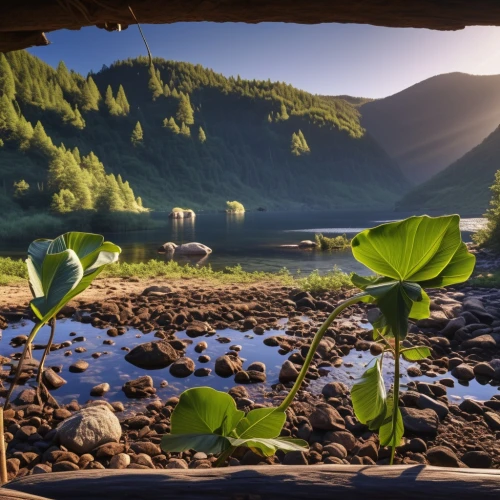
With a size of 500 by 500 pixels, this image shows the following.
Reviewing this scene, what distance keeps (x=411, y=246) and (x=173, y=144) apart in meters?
140

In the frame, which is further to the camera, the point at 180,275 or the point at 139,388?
the point at 180,275

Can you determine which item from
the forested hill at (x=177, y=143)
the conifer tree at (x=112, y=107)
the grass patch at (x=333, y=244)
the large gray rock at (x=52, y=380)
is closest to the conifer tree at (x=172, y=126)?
the forested hill at (x=177, y=143)

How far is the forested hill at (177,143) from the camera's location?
70.6 meters

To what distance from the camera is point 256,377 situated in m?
4.34

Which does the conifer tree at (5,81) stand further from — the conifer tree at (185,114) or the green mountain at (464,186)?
the green mountain at (464,186)

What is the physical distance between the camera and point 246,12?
1.74 meters

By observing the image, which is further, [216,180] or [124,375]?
[216,180]

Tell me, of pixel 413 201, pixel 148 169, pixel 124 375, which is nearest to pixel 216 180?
pixel 148 169

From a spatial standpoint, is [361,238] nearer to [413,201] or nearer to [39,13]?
[39,13]

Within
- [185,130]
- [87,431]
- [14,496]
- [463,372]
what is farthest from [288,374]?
[185,130]

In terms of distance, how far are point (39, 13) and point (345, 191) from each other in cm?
14530

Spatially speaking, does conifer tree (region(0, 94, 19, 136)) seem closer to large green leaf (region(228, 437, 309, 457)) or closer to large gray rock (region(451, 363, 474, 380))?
large gray rock (region(451, 363, 474, 380))

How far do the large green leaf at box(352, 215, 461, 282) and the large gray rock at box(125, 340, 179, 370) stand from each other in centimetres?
378

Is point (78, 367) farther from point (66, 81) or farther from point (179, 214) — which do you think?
point (66, 81)
